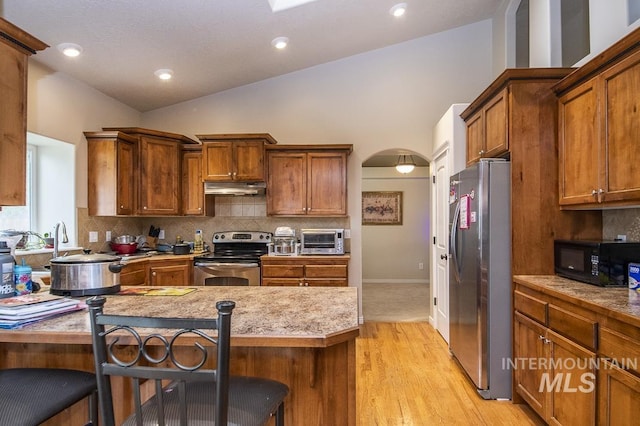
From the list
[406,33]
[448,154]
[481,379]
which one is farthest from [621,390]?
[406,33]

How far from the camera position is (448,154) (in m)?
3.92

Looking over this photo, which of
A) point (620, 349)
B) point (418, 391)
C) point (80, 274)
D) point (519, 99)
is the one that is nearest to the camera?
point (620, 349)

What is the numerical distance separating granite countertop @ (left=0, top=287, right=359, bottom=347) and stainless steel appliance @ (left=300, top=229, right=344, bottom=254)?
2.21m

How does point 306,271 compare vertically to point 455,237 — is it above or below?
below

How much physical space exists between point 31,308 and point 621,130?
2.92 meters

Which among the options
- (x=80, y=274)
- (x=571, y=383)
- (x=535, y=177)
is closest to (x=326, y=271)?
(x=535, y=177)

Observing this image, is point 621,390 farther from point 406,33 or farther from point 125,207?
point 125,207

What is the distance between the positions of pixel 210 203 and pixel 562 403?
3.95 metres

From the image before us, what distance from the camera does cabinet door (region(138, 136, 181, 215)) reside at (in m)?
4.32

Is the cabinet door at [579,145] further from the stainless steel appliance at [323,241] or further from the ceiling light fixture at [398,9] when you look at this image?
the stainless steel appliance at [323,241]

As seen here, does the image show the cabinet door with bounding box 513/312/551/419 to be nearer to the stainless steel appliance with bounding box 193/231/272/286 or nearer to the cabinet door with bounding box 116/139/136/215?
the stainless steel appliance with bounding box 193/231/272/286

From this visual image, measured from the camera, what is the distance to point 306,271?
4.17m

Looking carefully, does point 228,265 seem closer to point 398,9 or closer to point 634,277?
point 398,9

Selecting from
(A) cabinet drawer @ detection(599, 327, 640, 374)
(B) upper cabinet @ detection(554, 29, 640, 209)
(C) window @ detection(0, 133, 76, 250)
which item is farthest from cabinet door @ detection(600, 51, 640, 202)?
(C) window @ detection(0, 133, 76, 250)
